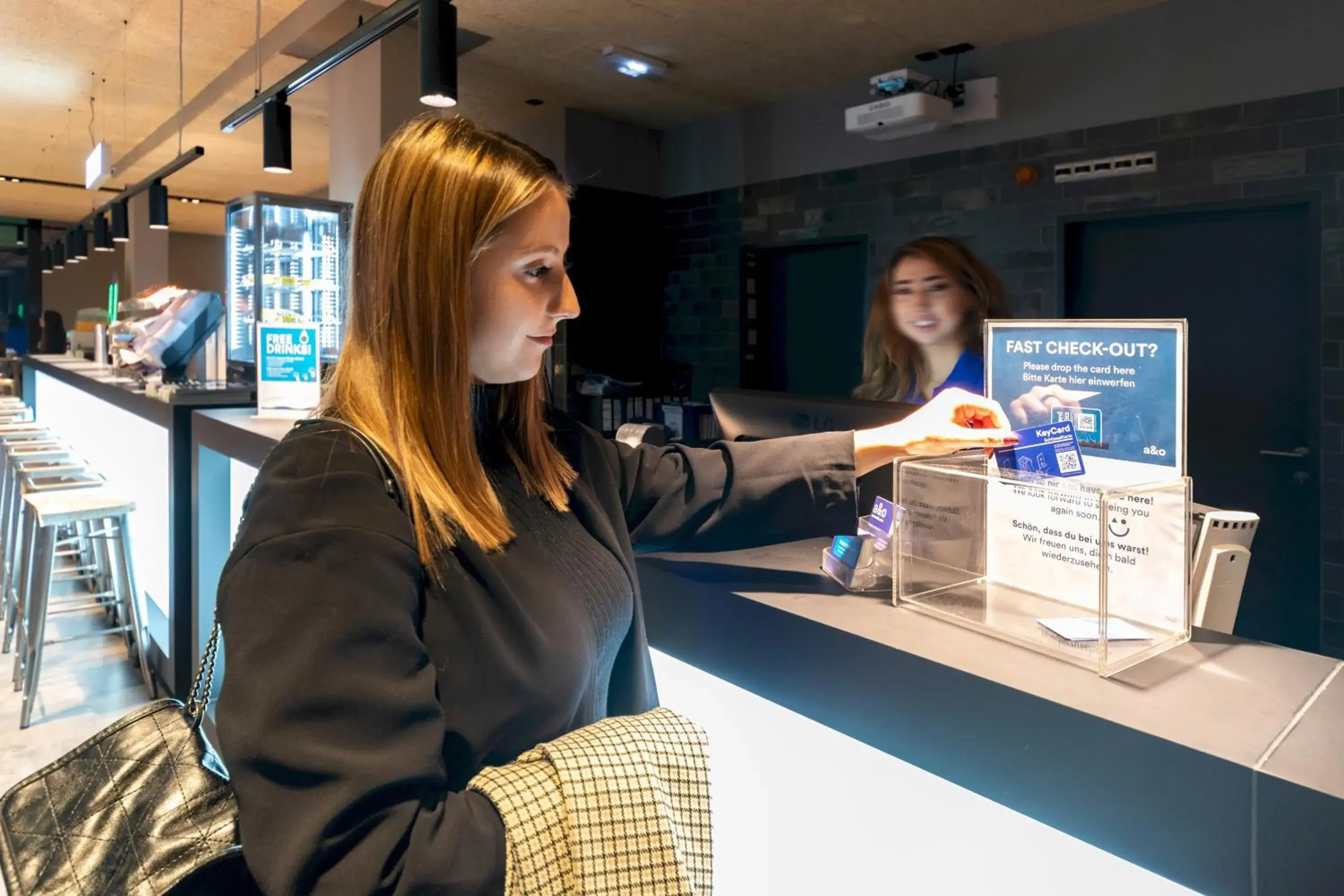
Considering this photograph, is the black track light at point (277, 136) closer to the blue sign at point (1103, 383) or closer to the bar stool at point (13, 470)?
the bar stool at point (13, 470)

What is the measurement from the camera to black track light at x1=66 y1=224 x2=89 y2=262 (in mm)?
9117

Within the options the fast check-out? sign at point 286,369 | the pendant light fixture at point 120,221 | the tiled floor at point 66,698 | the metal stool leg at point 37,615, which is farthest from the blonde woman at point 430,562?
the pendant light fixture at point 120,221

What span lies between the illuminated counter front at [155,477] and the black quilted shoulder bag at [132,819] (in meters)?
2.18

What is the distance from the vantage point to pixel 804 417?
62.0 inches

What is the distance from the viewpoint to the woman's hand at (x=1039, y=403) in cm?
102

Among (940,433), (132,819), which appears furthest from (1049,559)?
(132,819)

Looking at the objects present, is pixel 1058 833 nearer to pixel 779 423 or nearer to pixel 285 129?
pixel 779 423

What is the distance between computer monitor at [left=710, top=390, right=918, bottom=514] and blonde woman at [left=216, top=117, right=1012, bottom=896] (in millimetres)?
277

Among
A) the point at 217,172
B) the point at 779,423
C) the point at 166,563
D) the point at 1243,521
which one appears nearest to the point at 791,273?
the point at 166,563

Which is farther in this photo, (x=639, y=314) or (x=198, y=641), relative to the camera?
(x=639, y=314)

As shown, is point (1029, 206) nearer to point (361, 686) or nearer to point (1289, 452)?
point (1289, 452)

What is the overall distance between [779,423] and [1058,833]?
86 centimetres

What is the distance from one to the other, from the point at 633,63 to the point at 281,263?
2.14 meters

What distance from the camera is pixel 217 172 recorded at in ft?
29.7
